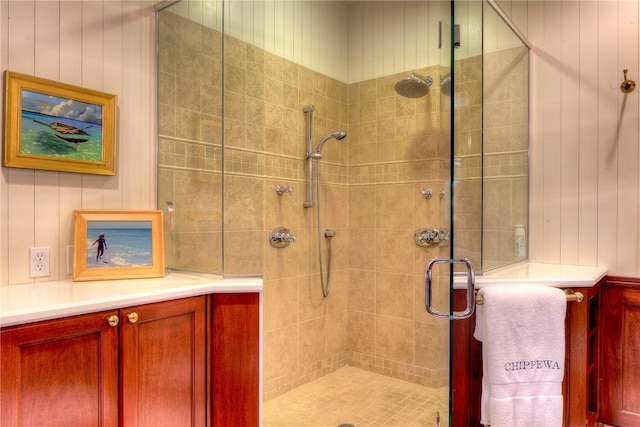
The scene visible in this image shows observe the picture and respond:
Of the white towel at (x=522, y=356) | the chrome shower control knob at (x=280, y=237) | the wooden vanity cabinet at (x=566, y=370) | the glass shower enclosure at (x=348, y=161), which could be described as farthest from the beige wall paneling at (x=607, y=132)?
the chrome shower control knob at (x=280, y=237)

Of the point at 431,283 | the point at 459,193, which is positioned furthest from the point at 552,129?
the point at 431,283

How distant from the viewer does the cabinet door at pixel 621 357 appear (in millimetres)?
2014

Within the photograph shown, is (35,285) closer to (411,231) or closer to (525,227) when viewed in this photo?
(411,231)

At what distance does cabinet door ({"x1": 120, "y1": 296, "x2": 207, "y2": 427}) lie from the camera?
143cm

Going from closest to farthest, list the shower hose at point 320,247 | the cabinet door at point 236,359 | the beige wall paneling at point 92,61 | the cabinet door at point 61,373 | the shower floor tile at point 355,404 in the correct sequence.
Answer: the cabinet door at point 61,373 < the cabinet door at point 236,359 < the beige wall paneling at point 92,61 < the shower floor tile at point 355,404 < the shower hose at point 320,247

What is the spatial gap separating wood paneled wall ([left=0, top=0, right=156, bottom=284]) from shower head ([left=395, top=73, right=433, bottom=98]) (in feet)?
4.47

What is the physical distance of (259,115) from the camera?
1.94 metres

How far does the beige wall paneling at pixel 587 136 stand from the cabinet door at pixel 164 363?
194 cm

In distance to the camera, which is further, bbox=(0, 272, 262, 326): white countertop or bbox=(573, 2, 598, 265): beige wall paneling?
bbox=(573, 2, 598, 265): beige wall paneling

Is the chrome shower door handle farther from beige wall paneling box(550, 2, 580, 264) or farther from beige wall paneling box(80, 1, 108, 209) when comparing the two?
beige wall paneling box(80, 1, 108, 209)

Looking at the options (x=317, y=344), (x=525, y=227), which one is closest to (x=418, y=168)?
(x=525, y=227)

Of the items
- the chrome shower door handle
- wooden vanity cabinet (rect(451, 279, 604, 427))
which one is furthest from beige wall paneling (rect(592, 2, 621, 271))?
the chrome shower door handle

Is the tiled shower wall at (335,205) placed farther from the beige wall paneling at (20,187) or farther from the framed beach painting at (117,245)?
the beige wall paneling at (20,187)

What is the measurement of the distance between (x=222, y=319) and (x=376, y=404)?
4.02 feet
